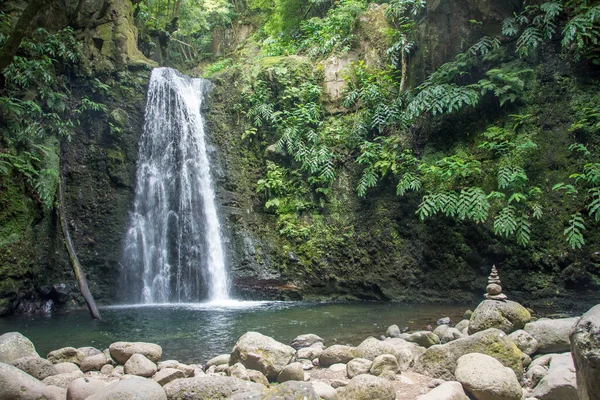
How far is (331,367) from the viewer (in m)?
3.95

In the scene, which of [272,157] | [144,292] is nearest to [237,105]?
[272,157]

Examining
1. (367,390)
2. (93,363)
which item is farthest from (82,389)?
(367,390)

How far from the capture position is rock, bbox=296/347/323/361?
4.31 meters

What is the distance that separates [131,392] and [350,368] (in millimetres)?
1931

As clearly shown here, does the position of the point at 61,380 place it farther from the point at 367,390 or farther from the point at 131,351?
the point at 367,390

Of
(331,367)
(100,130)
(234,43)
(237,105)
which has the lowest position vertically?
(331,367)

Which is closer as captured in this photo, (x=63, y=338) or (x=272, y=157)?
(x=63, y=338)

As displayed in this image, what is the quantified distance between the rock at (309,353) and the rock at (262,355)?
0.36 metres

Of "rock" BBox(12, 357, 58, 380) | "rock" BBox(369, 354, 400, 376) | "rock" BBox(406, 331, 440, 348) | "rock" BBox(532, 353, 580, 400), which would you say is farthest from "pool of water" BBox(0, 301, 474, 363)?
"rock" BBox(532, 353, 580, 400)

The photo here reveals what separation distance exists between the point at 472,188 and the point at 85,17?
11.2 metres

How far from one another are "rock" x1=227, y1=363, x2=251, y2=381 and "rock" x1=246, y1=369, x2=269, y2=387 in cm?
3

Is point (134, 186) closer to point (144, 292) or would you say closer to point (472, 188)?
point (144, 292)

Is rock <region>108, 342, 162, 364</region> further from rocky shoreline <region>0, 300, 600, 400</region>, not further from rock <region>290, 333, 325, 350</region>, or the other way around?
rock <region>290, 333, 325, 350</region>

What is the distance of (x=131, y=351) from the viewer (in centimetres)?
425
